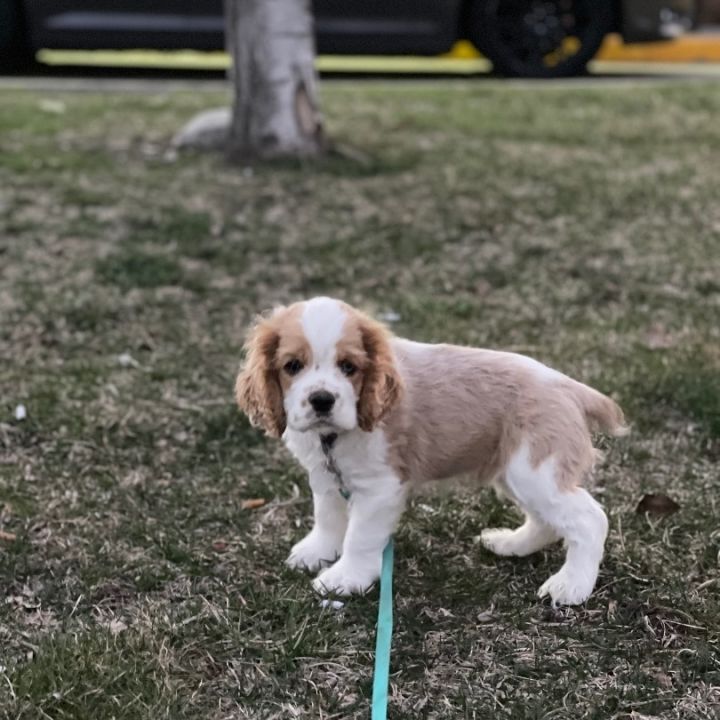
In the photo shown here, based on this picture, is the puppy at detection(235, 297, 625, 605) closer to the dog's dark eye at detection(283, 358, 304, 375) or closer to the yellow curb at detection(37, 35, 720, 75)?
the dog's dark eye at detection(283, 358, 304, 375)

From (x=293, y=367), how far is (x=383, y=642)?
2.53ft

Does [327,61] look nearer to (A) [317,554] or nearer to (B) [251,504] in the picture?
(B) [251,504]

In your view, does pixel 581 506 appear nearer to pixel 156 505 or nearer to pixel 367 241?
pixel 156 505

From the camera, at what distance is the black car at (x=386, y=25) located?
9781 mm

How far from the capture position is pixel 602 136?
29.3 feet

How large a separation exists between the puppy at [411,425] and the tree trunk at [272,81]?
496 centimetres

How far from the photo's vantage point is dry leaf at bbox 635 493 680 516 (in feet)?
11.6

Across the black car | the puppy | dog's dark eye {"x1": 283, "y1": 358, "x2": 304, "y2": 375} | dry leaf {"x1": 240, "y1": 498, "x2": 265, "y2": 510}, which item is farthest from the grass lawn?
the black car

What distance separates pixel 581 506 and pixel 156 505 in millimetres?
1523

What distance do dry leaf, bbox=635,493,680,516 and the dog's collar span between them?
1111mm

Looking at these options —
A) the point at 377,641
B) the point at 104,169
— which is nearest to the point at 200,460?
the point at 377,641

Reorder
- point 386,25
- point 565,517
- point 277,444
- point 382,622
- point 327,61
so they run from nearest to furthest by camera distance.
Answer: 1. point 382,622
2. point 565,517
3. point 277,444
4. point 386,25
5. point 327,61

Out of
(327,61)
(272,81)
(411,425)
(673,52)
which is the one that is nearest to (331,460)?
(411,425)

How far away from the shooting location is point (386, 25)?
9.94m
